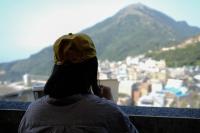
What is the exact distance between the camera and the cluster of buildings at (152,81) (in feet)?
6.51

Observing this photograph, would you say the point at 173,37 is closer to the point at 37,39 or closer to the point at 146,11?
the point at 146,11

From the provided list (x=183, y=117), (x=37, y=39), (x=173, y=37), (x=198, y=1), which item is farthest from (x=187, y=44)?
(x=37, y=39)

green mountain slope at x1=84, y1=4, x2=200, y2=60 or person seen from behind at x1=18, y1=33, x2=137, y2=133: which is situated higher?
green mountain slope at x1=84, y1=4, x2=200, y2=60

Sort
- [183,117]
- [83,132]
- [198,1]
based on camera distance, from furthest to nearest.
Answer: [198,1], [183,117], [83,132]

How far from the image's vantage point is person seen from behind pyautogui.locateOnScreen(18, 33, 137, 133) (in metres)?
0.98

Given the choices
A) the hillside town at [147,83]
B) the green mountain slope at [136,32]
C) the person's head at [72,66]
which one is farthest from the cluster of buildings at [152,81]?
the person's head at [72,66]

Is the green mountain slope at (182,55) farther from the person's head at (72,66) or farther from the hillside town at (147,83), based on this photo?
the person's head at (72,66)

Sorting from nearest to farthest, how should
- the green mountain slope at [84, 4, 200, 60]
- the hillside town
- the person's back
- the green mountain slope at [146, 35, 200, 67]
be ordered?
1. the person's back
2. the hillside town
3. the green mountain slope at [146, 35, 200, 67]
4. the green mountain slope at [84, 4, 200, 60]

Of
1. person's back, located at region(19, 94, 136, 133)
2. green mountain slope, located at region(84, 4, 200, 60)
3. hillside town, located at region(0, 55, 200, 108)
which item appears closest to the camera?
person's back, located at region(19, 94, 136, 133)

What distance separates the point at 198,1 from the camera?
219cm

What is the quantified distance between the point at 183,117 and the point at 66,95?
2.24 ft

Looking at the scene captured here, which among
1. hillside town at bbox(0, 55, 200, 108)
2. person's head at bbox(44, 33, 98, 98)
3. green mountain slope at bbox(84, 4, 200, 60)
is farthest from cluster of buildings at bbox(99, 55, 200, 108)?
person's head at bbox(44, 33, 98, 98)

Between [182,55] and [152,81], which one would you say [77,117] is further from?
[182,55]

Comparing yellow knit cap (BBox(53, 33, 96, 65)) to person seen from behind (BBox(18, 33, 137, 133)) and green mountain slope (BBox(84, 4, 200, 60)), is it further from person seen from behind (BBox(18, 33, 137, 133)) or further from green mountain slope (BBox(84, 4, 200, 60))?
green mountain slope (BBox(84, 4, 200, 60))
